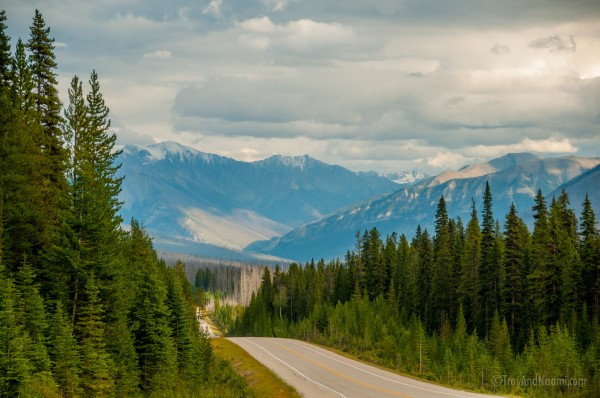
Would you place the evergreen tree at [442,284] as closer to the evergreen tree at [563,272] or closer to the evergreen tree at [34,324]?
the evergreen tree at [563,272]

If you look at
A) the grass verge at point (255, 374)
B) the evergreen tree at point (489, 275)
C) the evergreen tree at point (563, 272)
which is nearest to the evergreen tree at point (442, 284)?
the evergreen tree at point (489, 275)

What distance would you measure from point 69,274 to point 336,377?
25.9 metres

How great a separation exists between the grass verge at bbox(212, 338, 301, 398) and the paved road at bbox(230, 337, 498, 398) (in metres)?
0.84

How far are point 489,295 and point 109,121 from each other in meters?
58.7

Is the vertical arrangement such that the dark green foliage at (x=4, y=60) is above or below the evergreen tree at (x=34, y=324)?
above

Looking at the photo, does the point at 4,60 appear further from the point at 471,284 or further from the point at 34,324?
the point at 471,284

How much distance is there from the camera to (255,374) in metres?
67.8

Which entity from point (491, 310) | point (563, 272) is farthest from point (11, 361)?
point (491, 310)

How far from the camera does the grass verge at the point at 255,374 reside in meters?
56.6

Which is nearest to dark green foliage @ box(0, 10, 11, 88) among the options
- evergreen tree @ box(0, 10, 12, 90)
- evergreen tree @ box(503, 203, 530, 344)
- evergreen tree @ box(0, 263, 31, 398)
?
evergreen tree @ box(0, 10, 12, 90)

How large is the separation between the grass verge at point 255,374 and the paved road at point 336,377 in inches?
32.9

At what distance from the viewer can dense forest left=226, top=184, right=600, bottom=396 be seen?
224 ft

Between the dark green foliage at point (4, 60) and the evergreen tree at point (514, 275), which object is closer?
the dark green foliage at point (4, 60)

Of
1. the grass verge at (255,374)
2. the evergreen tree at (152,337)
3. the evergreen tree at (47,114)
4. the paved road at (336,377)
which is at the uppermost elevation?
the evergreen tree at (47,114)
